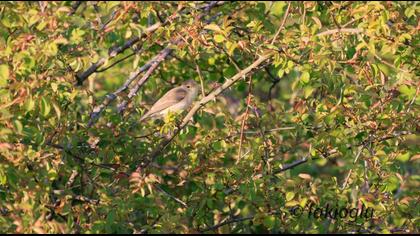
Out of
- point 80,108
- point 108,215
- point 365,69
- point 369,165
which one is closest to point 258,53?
point 365,69

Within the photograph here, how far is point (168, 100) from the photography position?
31.9 ft

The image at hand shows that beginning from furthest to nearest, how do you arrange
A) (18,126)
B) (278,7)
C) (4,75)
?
(278,7) < (4,75) < (18,126)

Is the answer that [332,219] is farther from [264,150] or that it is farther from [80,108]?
[80,108]

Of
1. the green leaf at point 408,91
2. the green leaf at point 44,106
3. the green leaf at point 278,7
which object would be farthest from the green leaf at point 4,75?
the green leaf at point 278,7

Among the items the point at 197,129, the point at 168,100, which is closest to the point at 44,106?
the point at 197,129

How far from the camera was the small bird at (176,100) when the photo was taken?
9316 millimetres

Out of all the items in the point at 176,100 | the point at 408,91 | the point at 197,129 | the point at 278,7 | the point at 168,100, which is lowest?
the point at 176,100

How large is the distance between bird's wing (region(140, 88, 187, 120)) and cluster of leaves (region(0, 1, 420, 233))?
60 centimetres

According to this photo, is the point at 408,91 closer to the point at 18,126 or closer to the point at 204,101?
the point at 204,101

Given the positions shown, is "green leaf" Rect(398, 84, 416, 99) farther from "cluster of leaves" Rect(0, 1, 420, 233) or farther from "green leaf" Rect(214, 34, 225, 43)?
"green leaf" Rect(214, 34, 225, 43)

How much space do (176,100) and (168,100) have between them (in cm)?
27

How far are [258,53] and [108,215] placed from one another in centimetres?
183

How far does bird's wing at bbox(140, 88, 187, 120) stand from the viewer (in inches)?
363

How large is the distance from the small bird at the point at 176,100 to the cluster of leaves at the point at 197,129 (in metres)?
0.69
